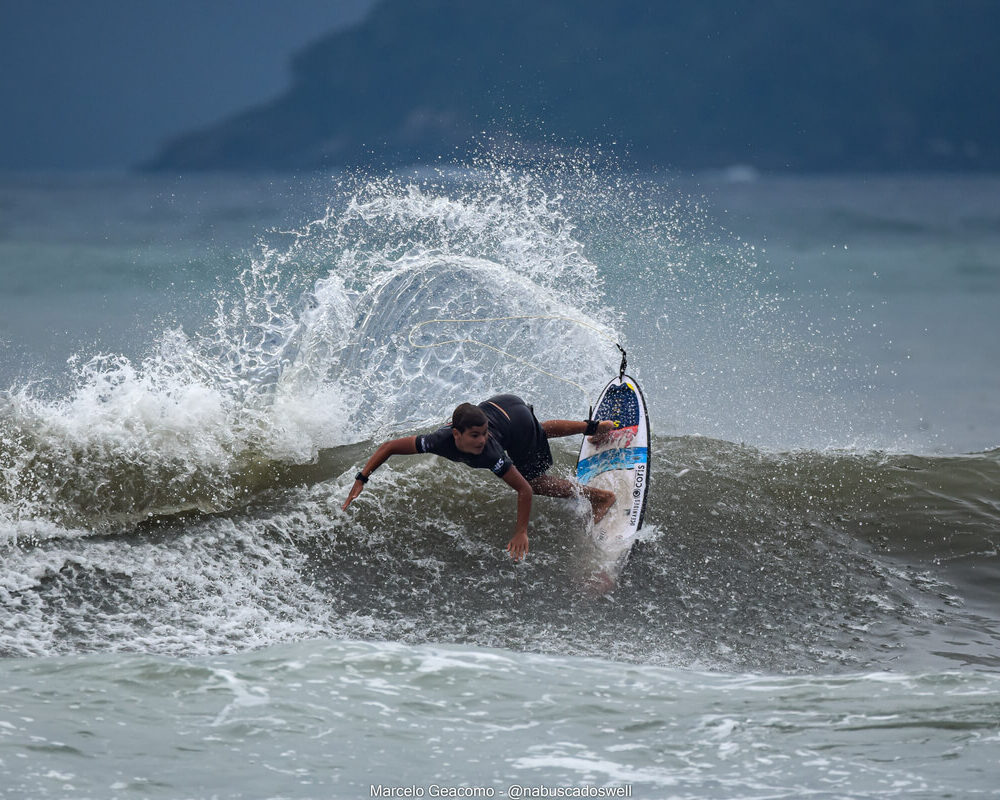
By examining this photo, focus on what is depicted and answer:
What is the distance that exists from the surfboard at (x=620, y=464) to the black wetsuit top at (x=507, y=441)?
590 mm

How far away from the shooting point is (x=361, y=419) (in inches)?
364

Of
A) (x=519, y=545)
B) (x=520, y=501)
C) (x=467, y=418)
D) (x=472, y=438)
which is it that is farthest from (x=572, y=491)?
(x=467, y=418)

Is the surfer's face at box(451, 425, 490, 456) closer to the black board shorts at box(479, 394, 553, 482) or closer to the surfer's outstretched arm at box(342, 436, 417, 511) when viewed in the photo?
the surfer's outstretched arm at box(342, 436, 417, 511)

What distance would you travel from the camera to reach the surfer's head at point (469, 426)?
20.8ft

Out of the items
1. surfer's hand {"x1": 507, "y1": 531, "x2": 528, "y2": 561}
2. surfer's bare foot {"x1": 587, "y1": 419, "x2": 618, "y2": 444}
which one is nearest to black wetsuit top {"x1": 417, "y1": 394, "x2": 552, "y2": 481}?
surfer's hand {"x1": 507, "y1": 531, "x2": 528, "y2": 561}

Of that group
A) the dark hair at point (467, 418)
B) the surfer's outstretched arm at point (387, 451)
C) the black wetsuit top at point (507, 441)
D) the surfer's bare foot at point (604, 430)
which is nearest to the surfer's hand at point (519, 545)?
the black wetsuit top at point (507, 441)

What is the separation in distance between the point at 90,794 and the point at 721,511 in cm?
558

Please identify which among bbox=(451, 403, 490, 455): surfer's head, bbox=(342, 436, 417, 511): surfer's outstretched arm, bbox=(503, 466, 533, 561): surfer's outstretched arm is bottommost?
bbox=(503, 466, 533, 561): surfer's outstretched arm

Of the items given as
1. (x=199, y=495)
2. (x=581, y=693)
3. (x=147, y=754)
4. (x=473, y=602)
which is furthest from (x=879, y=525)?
(x=147, y=754)

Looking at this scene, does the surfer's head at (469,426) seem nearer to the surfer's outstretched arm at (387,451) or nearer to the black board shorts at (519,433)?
the surfer's outstretched arm at (387,451)

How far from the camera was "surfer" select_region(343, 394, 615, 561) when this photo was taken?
645cm

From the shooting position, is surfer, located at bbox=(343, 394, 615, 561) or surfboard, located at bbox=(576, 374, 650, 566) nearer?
surfer, located at bbox=(343, 394, 615, 561)

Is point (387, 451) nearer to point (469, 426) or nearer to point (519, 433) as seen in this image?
point (469, 426)

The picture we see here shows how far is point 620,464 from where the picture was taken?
769 cm
